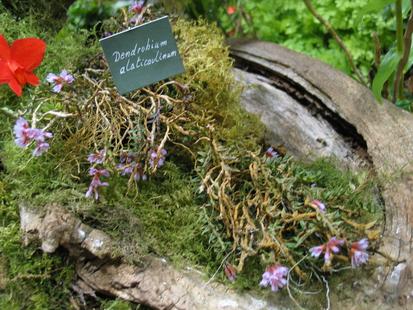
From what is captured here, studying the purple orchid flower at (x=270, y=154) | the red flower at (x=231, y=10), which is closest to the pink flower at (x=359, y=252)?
the purple orchid flower at (x=270, y=154)

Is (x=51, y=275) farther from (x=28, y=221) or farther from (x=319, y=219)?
(x=319, y=219)

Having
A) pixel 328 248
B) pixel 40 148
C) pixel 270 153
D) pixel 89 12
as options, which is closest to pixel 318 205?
pixel 328 248

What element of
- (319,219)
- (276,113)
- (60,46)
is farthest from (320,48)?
(319,219)

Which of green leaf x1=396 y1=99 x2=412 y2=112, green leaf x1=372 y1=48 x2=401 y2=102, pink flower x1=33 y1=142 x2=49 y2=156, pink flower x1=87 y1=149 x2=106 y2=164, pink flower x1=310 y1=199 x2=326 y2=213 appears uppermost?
pink flower x1=33 y1=142 x2=49 y2=156

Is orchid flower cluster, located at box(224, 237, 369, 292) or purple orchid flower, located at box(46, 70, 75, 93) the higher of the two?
purple orchid flower, located at box(46, 70, 75, 93)

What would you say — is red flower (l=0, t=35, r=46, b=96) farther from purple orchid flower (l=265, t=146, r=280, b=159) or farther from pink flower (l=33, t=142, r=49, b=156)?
purple orchid flower (l=265, t=146, r=280, b=159)

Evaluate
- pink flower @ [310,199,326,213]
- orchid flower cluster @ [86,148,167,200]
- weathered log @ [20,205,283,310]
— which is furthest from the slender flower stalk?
pink flower @ [310,199,326,213]
